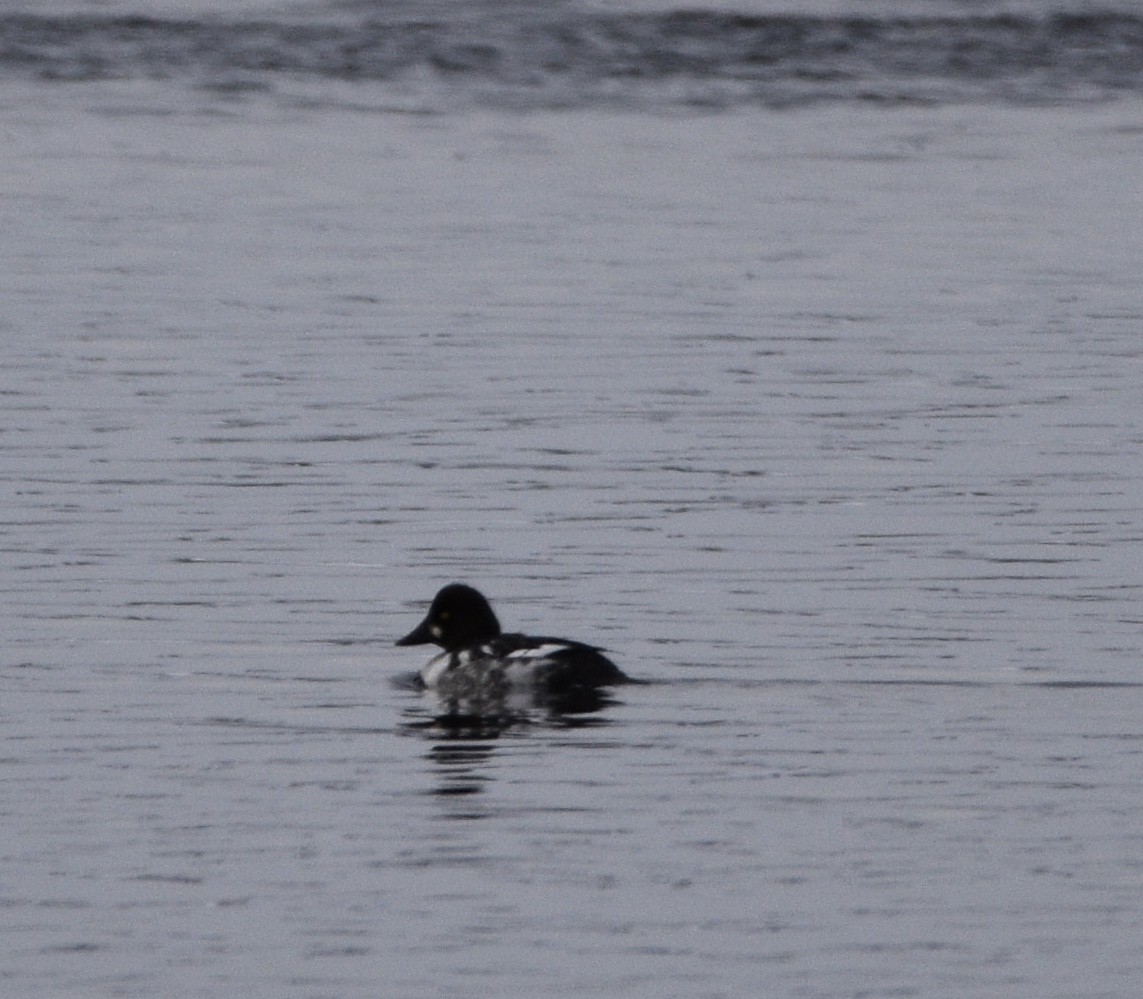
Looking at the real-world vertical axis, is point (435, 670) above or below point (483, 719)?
above

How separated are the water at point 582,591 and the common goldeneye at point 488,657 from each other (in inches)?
8.9

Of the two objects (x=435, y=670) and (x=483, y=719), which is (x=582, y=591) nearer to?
(x=435, y=670)

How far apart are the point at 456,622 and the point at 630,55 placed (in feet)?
142

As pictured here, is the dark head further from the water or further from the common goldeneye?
the water

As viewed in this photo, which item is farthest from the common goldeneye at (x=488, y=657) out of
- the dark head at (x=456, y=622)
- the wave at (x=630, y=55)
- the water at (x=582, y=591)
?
the wave at (x=630, y=55)

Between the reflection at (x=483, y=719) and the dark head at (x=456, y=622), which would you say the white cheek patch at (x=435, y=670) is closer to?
the reflection at (x=483, y=719)

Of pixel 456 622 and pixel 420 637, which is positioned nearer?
pixel 456 622

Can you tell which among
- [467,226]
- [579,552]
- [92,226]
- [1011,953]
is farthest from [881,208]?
[1011,953]

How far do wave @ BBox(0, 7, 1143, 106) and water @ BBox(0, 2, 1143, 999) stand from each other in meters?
14.8

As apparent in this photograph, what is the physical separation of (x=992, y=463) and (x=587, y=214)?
18948 mm

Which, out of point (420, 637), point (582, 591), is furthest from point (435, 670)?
point (582, 591)

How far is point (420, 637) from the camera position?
1514 centimetres

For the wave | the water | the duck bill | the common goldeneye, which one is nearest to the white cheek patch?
the common goldeneye

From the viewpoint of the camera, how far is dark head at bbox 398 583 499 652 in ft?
49.0
